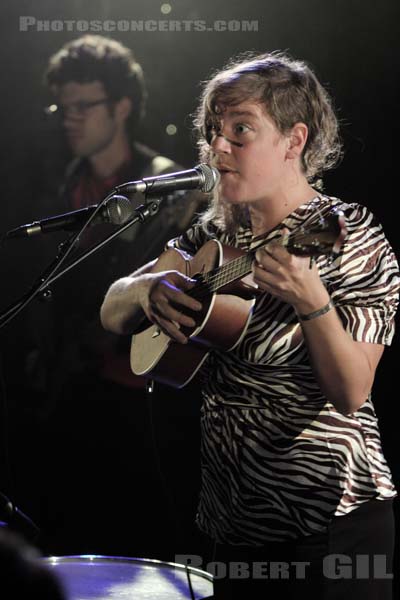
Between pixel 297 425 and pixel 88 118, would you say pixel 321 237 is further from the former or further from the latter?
pixel 88 118

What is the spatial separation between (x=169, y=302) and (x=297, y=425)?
60 centimetres

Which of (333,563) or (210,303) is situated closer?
(333,563)

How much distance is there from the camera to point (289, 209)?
2254mm

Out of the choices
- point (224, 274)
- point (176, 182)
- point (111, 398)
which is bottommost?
point (111, 398)

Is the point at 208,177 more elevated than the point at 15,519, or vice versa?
the point at 208,177

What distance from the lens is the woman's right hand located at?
2.44 metres

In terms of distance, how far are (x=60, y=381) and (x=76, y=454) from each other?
39 cm

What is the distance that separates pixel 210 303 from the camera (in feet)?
7.80

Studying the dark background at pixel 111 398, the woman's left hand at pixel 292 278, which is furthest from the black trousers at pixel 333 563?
the dark background at pixel 111 398

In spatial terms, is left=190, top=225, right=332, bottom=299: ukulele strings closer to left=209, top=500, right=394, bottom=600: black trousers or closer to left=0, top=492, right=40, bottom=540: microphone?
left=209, top=500, right=394, bottom=600: black trousers

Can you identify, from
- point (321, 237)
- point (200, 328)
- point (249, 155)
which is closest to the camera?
point (321, 237)

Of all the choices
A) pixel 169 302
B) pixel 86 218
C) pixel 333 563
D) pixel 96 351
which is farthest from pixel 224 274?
pixel 96 351

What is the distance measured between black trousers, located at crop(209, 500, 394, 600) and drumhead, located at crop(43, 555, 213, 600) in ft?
0.52

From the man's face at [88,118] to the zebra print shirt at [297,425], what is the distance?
6.91ft
